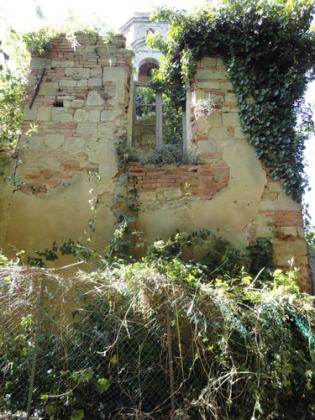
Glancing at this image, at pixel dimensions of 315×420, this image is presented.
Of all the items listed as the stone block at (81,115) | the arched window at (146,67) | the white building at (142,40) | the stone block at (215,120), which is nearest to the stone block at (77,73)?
the stone block at (81,115)

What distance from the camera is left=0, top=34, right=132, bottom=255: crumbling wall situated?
5.04m

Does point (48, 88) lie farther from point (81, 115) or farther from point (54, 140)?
point (54, 140)

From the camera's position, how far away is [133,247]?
4.92 metres

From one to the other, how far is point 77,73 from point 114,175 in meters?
1.79

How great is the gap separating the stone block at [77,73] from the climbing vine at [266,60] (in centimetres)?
146

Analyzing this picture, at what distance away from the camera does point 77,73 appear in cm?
575

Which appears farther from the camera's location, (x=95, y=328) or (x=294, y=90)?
(x=294, y=90)

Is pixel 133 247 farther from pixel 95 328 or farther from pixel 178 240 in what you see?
pixel 95 328

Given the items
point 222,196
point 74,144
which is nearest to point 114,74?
point 74,144

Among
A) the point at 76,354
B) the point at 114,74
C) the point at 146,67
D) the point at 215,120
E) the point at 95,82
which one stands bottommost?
the point at 76,354

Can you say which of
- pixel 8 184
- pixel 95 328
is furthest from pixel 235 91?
pixel 95 328

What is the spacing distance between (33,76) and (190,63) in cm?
239

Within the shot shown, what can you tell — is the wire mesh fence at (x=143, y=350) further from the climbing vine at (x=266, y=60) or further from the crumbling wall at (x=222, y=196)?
the climbing vine at (x=266, y=60)

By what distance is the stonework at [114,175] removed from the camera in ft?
16.5
